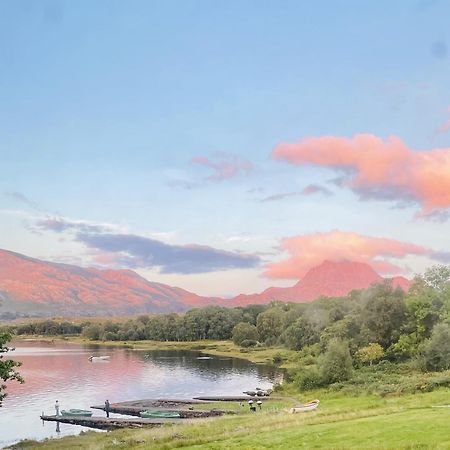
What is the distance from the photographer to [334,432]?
122ft

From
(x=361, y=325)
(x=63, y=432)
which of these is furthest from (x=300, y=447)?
(x=361, y=325)

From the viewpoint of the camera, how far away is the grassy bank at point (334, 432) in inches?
1280

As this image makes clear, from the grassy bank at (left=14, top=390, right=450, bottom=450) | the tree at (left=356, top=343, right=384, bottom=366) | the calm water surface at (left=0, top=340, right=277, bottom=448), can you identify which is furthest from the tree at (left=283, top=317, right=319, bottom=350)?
the grassy bank at (left=14, top=390, right=450, bottom=450)

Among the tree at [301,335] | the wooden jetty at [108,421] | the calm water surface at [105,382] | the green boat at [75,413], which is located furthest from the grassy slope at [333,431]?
the tree at [301,335]

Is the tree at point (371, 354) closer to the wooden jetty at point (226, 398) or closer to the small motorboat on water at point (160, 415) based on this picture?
the wooden jetty at point (226, 398)

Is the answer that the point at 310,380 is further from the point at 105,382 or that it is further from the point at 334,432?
the point at 105,382

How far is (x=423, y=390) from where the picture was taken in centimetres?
5859

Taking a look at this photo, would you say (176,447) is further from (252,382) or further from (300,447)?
(252,382)

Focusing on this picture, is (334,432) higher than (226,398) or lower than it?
higher

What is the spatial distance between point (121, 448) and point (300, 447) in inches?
810

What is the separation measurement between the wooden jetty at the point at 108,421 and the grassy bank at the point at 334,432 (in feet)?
40.4

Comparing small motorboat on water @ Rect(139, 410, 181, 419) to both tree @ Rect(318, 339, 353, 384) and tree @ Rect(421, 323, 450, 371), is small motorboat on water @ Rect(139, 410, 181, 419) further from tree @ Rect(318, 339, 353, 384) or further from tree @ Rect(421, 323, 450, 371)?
tree @ Rect(421, 323, 450, 371)

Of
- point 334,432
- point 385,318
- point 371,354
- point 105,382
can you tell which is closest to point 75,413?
point 105,382

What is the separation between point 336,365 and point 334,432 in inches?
1743
